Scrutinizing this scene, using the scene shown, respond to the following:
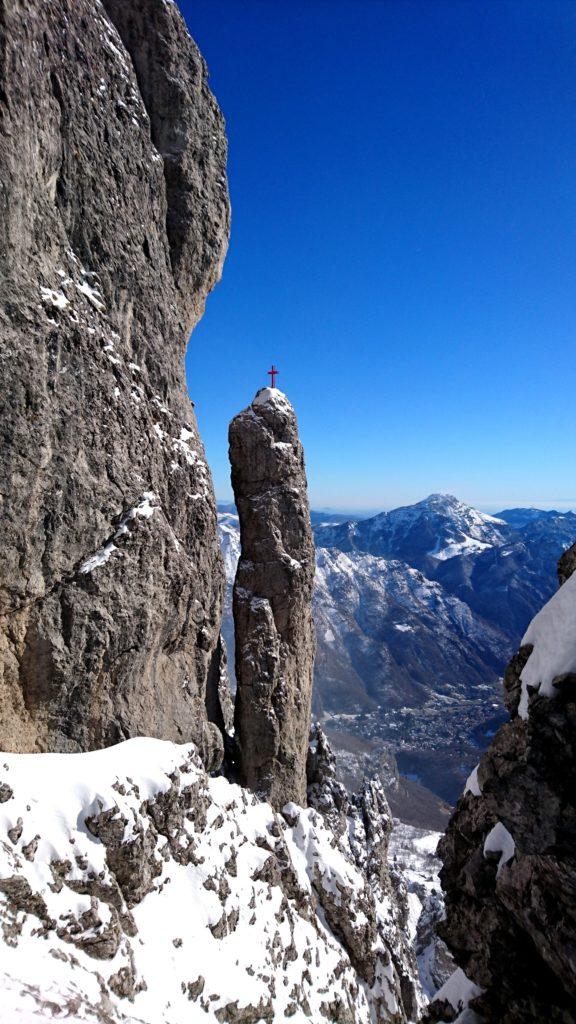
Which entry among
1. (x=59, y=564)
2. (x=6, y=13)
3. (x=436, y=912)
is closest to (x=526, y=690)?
(x=59, y=564)

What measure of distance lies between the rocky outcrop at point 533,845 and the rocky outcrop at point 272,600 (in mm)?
21032

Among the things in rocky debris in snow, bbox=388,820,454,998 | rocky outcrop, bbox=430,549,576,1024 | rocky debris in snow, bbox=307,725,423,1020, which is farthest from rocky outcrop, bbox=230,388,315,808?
rocky outcrop, bbox=430,549,576,1024

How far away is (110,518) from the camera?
25.2 m

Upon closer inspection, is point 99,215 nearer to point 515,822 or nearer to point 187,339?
point 187,339

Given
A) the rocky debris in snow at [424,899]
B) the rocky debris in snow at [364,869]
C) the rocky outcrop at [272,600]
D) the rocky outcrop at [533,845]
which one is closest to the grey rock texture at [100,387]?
the rocky outcrop at [272,600]

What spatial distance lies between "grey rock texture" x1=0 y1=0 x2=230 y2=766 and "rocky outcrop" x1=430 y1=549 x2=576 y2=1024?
1732cm

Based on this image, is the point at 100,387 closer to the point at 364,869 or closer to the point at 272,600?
the point at 272,600

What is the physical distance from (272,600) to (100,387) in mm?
19981

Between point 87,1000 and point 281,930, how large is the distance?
17328mm

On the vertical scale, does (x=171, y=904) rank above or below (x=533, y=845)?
below

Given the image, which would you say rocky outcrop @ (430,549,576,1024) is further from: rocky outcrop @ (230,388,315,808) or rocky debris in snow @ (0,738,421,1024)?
rocky outcrop @ (230,388,315,808)

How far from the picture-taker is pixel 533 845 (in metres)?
12.4

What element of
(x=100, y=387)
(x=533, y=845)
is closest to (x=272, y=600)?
(x=100, y=387)

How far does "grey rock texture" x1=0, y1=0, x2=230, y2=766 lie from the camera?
69.5ft
